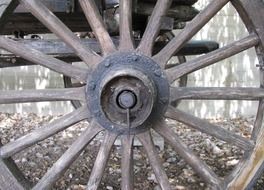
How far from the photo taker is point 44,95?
2.46 m

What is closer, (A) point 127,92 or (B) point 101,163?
(A) point 127,92

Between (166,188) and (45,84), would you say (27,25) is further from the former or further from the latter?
(45,84)

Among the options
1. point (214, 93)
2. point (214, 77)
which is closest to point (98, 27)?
point (214, 93)

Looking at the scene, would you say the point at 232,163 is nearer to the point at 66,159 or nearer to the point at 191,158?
the point at 191,158

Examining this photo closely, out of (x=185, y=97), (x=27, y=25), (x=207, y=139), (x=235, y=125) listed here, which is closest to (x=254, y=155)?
(x=185, y=97)

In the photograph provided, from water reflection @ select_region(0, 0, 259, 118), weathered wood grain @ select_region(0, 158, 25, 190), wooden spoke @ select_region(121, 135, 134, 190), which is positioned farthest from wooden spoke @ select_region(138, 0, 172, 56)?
water reflection @ select_region(0, 0, 259, 118)

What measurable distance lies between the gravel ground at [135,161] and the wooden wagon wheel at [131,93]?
1.03 m

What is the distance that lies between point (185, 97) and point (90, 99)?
47 centimetres

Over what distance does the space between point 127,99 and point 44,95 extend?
45 cm

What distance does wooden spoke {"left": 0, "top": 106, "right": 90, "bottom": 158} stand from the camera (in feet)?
8.00

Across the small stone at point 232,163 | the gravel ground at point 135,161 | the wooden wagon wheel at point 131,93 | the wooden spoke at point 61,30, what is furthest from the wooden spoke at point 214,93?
the small stone at point 232,163

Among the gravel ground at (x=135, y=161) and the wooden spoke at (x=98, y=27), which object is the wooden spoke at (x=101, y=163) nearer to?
the wooden spoke at (x=98, y=27)

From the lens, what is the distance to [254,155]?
7.56 ft

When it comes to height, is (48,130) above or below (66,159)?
above
